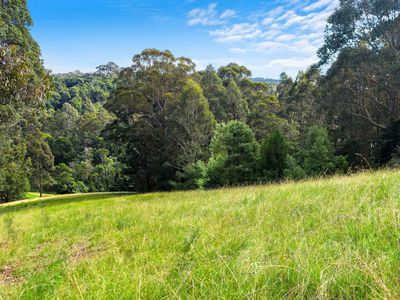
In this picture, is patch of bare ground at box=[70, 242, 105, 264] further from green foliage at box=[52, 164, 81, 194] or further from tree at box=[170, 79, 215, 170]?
green foliage at box=[52, 164, 81, 194]

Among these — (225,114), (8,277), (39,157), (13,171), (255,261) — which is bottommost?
(13,171)

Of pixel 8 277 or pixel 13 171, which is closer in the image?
pixel 8 277

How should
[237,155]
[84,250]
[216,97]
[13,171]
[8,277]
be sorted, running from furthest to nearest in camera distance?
[13,171] → [216,97] → [237,155] → [84,250] → [8,277]

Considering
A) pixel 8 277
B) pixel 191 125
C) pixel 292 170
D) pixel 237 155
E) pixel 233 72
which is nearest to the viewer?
pixel 8 277

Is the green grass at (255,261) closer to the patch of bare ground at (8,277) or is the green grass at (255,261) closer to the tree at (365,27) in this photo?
the patch of bare ground at (8,277)

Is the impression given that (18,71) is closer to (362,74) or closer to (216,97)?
(362,74)

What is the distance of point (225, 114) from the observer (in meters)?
33.9

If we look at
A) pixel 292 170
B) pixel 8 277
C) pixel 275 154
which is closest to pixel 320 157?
pixel 292 170

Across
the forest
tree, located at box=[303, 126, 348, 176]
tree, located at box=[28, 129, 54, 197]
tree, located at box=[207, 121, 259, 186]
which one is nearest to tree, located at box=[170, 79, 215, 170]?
the forest

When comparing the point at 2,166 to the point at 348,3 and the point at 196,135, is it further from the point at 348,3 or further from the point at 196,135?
the point at 348,3

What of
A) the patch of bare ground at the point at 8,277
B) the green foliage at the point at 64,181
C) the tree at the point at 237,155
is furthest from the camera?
the green foliage at the point at 64,181

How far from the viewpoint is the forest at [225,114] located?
15742 millimetres

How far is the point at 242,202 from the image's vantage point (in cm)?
602

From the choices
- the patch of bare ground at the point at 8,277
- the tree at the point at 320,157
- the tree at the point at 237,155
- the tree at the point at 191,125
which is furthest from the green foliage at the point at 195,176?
the patch of bare ground at the point at 8,277
